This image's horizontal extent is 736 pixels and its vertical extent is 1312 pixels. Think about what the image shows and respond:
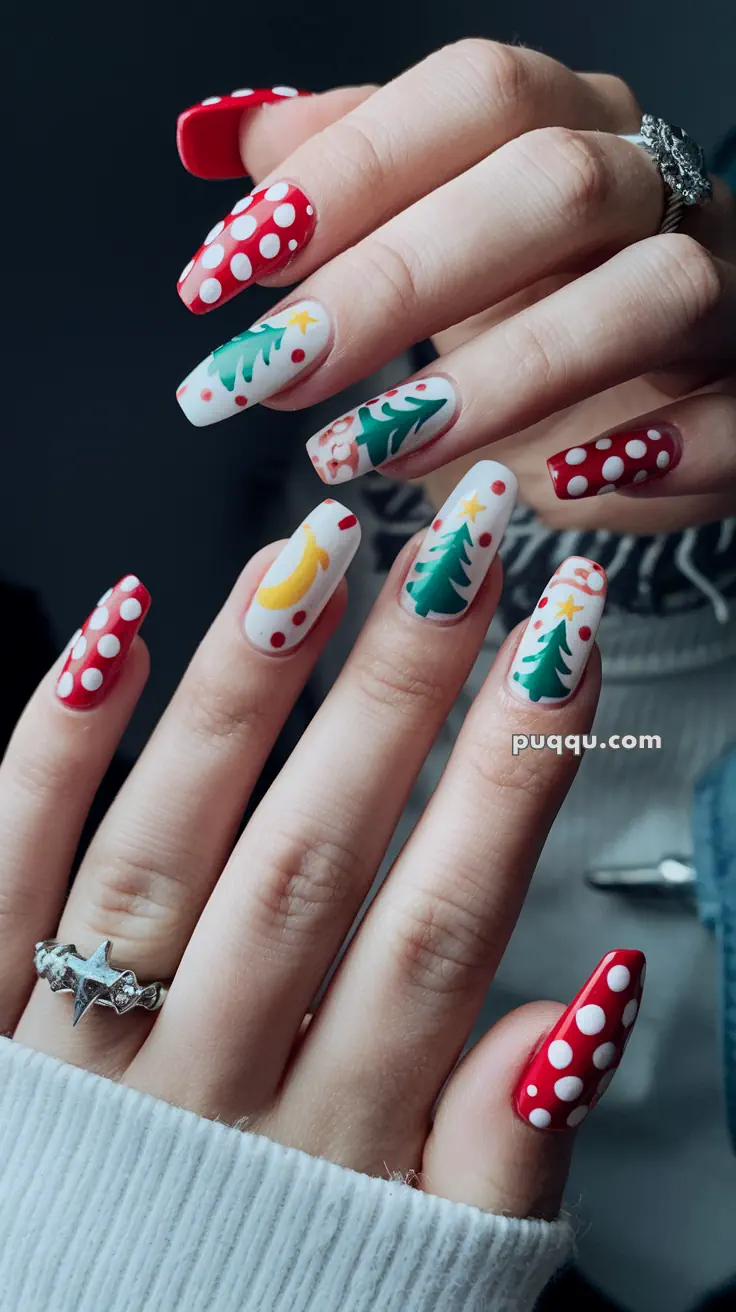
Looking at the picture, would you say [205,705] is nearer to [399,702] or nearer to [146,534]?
[399,702]

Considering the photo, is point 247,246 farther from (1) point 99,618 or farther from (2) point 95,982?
(2) point 95,982

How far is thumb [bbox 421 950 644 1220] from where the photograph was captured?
45 centimetres

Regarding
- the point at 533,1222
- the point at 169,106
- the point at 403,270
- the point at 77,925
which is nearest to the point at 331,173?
the point at 403,270

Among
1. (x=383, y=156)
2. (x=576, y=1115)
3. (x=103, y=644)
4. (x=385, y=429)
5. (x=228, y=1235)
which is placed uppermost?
(x=383, y=156)

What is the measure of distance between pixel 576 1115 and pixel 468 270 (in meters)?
0.39

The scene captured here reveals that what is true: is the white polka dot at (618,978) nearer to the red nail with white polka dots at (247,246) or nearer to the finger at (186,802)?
the finger at (186,802)

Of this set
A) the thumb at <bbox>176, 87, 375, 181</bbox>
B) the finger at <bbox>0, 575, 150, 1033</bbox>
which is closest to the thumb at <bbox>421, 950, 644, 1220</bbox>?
the finger at <bbox>0, 575, 150, 1033</bbox>

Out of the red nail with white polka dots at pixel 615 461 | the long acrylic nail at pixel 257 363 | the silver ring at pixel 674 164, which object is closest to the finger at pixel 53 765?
the long acrylic nail at pixel 257 363

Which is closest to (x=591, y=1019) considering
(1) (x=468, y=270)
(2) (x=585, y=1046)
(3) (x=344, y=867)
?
(2) (x=585, y=1046)

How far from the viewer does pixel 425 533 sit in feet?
1.57

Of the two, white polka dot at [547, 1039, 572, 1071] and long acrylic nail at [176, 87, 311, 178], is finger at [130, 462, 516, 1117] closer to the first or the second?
white polka dot at [547, 1039, 572, 1071]

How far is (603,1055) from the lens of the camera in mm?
458

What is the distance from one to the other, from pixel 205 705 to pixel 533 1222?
0.28 meters

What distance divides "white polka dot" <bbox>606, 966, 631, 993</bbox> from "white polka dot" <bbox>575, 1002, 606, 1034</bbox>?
0.04 feet
